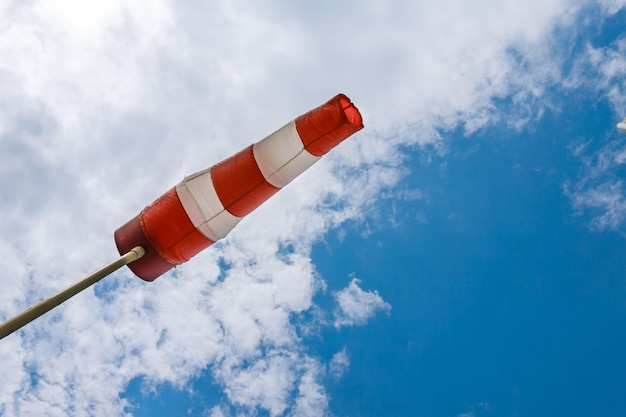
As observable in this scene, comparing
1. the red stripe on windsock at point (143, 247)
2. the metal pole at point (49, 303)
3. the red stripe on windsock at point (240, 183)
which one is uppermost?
the red stripe on windsock at point (240, 183)

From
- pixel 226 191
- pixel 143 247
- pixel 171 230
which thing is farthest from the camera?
pixel 226 191

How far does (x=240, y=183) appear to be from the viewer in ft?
29.6

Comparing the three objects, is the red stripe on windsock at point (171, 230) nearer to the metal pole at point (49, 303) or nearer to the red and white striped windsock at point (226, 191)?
the red and white striped windsock at point (226, 191)

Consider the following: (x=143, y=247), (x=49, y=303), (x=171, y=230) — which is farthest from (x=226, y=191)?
(x=49, y=303)

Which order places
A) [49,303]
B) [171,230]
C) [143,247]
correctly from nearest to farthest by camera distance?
1. [49,303]
2. [143,247]
3. [171,230]

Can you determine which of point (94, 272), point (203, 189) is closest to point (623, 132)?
point (203, 189)

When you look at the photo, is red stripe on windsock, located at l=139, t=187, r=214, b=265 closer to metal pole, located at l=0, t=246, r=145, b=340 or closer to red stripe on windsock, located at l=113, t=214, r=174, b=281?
red stripe on windsock, located at l=113, t=214, r=174, b=281

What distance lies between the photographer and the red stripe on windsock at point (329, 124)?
8562mm

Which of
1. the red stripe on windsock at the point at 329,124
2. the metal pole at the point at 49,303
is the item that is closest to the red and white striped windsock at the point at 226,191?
the red stripe on windsock at the point at 329,124

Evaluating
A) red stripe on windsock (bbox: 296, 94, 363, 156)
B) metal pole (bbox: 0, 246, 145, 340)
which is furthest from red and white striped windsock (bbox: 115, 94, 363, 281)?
metal pole (bbox: 0, 246, 145, 340)

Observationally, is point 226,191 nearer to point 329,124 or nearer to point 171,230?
point 171,230

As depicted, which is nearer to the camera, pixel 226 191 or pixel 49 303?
pixel 49 303

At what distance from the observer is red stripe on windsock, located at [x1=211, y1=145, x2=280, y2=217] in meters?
8.99

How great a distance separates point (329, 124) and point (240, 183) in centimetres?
213
